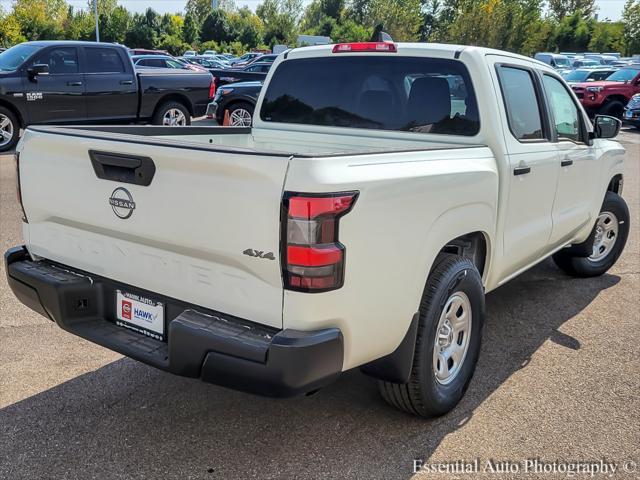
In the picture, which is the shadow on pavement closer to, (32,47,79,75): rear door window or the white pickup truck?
the white pickup truck

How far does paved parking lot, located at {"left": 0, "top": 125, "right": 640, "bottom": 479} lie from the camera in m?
2.93

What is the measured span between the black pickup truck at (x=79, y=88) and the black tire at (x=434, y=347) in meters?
10.2

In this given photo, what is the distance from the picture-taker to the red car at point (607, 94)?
2005 centimetres

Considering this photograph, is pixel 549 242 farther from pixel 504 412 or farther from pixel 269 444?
pixel 269 444

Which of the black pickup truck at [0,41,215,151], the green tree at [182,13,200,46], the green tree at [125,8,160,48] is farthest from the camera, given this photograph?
the green tree at [182,13,200,46]

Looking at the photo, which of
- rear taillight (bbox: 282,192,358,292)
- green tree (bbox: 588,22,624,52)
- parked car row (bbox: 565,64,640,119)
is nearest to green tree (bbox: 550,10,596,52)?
green tree (bbox: 588,22,624,52)

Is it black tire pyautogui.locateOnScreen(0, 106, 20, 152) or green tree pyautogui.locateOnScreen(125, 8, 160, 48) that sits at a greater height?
green tree pyautogui.locateOnScreen(125, 8, 160, 48)

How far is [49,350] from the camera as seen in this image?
3.98 m

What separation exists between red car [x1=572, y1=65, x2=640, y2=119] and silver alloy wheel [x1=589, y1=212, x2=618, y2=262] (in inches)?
610

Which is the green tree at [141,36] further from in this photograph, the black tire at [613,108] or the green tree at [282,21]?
the black tire at [613,108]

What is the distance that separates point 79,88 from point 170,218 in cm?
1021

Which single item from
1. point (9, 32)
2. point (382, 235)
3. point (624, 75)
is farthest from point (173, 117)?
point (9, 32)

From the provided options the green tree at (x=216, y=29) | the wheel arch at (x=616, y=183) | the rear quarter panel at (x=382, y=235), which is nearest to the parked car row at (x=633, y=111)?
the wheel arch at (x=616, y=183)

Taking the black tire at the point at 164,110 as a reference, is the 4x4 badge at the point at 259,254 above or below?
above
